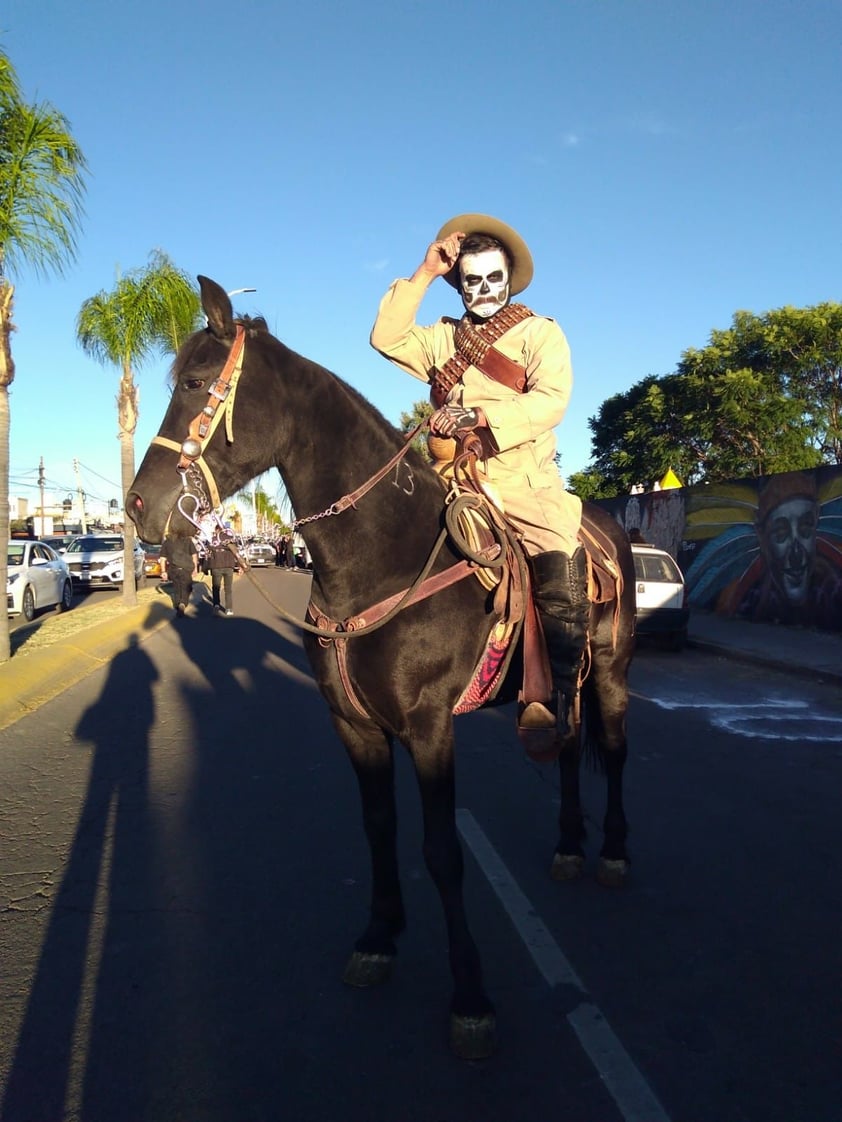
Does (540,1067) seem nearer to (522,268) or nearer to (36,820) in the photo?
(522,268)

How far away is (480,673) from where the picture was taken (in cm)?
304

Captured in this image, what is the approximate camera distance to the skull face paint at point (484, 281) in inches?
128

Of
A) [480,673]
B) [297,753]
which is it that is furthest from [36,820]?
[480,673]

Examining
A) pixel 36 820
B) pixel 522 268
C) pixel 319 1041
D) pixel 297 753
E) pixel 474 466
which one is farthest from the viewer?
pixel 297 753

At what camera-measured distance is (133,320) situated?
57.5ft

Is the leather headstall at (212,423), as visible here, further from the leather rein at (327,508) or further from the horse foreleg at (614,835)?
the horse foreleg at (614,835)

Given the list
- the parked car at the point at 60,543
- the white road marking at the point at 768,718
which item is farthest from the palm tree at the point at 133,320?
the white road marking at the point at 768,718

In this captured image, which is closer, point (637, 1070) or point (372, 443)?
point (637, 1070)

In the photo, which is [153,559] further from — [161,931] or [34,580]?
[34,580]

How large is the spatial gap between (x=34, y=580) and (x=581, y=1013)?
16.5m

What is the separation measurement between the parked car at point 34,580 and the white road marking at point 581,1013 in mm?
13694

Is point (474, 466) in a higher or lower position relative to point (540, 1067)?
→ higher

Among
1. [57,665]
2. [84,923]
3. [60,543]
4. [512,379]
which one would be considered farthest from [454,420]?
[60,543]

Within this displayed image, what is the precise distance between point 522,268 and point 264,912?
3.18 meters
